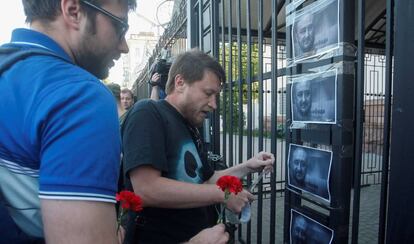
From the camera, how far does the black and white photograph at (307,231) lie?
1855 mm

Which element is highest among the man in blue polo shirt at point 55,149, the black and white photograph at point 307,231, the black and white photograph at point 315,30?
the black and white photograph at point 315,30

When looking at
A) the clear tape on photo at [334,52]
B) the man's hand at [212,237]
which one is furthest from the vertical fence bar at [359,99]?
the man's hand at [212,237]

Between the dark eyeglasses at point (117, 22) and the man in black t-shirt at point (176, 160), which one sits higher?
the dark eyeglasses at point (117, 22)

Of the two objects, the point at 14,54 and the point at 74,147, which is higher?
the point at 14,54

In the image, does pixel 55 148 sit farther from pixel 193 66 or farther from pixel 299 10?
pixel 299 10

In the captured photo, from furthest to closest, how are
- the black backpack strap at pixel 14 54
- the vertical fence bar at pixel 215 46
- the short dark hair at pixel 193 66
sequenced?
1. the vertical fence bar at pixel 215 46
2. the short dark hair at pixel 193 66
3. the black backpack strap at pixel 14 54

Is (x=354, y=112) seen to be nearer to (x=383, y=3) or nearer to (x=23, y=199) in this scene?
(x=23, y=199)

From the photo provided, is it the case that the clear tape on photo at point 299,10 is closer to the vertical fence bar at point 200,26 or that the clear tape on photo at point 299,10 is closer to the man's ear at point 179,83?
the man's ear at point 179,83

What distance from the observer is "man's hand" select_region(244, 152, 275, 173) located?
2.26 meters

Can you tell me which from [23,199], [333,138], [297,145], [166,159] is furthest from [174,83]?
[23,199]

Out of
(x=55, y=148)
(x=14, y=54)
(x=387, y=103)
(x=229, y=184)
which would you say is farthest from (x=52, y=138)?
(x=387, y=103)

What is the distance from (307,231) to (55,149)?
5.42 feet

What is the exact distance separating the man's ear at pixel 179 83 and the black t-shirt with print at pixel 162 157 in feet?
0.64

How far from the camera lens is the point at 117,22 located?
110 centimetres
